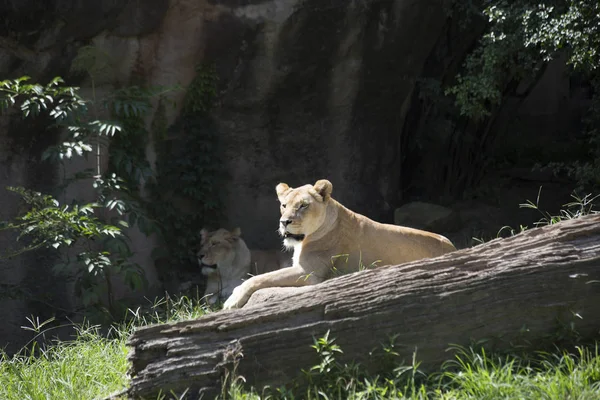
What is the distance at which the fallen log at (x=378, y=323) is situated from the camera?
4582 mm

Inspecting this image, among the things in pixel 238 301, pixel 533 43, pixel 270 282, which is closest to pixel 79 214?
pixel 238 301

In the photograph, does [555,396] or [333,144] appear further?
[333,144]

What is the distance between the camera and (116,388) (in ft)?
17.5

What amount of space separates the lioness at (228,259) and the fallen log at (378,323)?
17.6ft

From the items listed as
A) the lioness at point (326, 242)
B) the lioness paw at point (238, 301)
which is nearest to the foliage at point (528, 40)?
the lioness at point (326, 242)

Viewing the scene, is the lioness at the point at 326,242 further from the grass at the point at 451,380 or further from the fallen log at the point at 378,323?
the grass at the point at 451,380

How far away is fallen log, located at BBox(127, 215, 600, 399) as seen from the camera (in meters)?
4.58

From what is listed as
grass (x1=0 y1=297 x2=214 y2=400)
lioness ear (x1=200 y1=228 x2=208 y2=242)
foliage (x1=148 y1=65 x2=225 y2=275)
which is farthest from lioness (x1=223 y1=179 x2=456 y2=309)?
foliage (x1=148 y1=65 x2=225 y2=275)

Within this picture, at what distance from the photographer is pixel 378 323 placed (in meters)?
4.66

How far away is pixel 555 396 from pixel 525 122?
47.1 feet

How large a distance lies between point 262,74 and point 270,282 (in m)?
5.14

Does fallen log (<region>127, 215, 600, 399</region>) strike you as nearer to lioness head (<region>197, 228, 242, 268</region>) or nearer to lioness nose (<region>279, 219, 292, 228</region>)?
lioness nose (<region>279, 219, 292, 228</region>)

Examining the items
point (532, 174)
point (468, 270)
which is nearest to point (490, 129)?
point (532, 174)

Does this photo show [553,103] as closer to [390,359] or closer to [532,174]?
[532,174]
